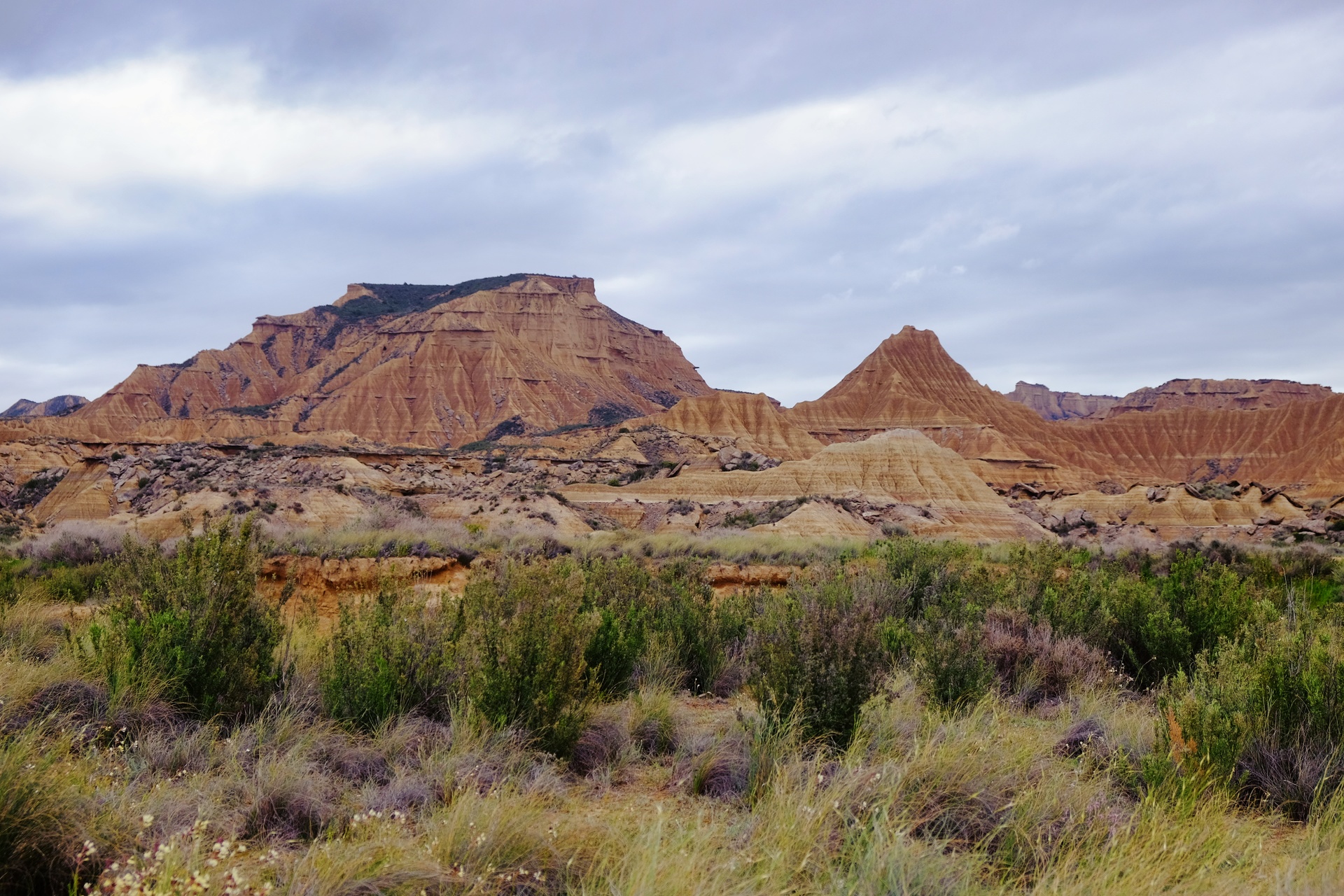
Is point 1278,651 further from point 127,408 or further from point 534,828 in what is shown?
point 127,408

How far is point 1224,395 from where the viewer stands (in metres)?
180

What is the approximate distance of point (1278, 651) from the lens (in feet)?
18.1

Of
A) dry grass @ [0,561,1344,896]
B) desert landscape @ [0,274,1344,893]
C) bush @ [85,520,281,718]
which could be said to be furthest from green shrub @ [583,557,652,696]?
bush @ [85,520,281,718]

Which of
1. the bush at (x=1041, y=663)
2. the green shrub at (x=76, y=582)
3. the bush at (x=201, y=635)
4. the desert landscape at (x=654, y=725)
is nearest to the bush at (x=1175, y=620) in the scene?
the desert landscape at (x=654, y=725)

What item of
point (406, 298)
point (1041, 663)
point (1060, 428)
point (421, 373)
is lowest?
point (1041, 663)

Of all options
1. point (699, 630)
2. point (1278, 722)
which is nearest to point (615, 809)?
point (1278, 722)

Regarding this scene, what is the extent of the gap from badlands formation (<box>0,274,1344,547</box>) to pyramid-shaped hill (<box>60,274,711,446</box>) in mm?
481

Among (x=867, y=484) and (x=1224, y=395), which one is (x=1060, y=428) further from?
(x=867, y=484)

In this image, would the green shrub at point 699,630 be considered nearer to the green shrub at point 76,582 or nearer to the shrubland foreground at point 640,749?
the shrubland foreground at point 640,749

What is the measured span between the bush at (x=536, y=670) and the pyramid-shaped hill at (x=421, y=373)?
100796mm

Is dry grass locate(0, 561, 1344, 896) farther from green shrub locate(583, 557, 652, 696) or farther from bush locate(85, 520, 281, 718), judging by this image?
green shrub locate(583, 557, 652, 696)

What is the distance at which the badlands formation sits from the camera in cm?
3441

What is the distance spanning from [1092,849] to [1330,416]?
146 metres

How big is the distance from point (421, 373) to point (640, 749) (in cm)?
13027
